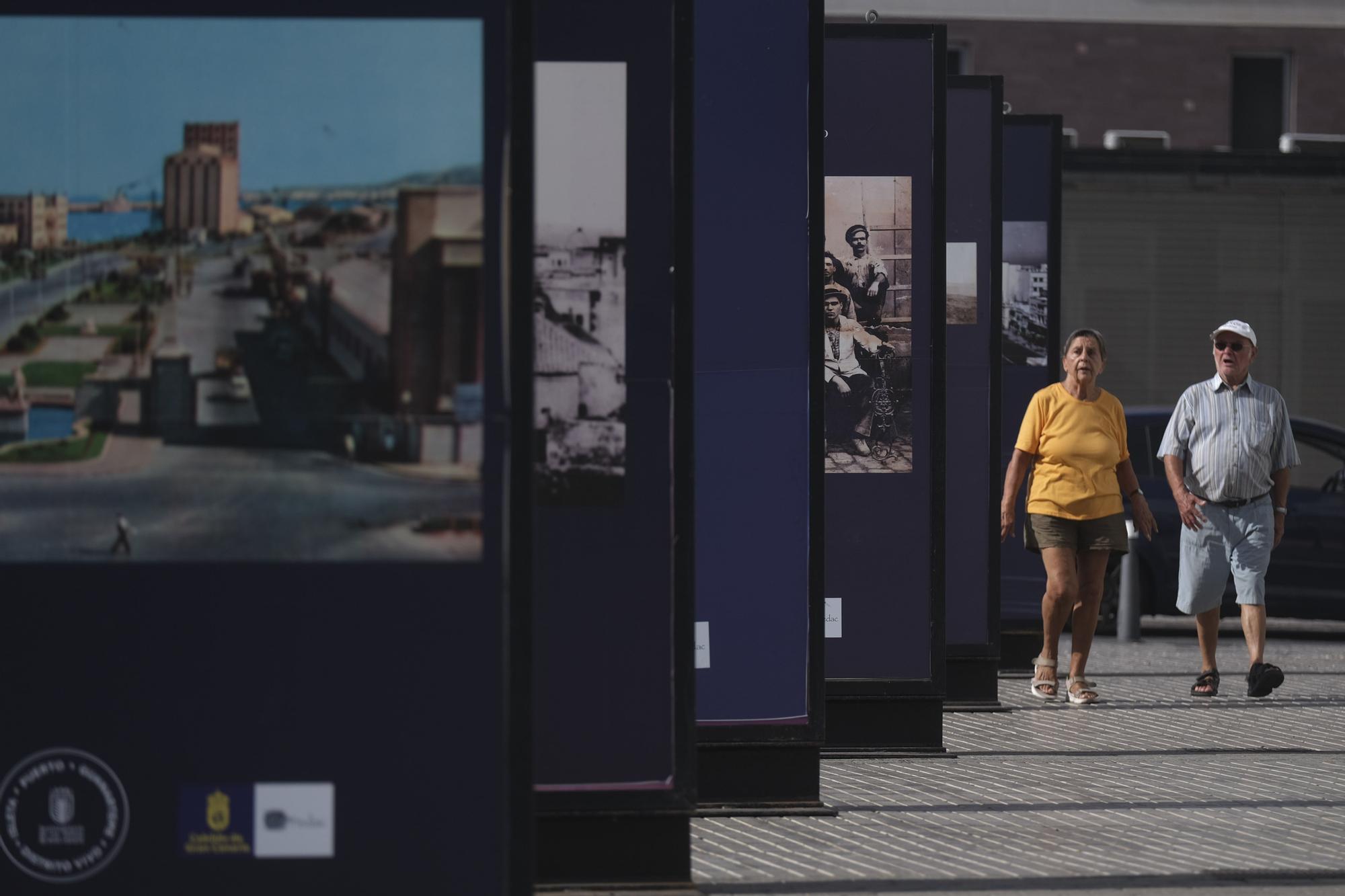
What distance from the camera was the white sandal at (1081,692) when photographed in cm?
1039

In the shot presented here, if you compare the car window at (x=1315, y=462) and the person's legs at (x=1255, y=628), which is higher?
the car window at (x=1315, y=462)

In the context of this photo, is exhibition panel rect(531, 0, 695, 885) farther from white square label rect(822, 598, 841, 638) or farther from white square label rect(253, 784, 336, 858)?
white square label rect(822, 598, 841, 638)

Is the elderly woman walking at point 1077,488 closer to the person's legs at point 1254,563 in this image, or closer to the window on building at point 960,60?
the person's legs at point 1254,563

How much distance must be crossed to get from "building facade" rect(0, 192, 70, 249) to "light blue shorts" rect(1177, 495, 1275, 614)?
7.15m

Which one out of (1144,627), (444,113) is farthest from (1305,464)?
(444,113)

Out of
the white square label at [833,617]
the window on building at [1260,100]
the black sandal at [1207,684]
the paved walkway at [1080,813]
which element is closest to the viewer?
the paved walkway at [1080,813]

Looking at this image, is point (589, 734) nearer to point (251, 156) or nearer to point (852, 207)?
point (251, 156)

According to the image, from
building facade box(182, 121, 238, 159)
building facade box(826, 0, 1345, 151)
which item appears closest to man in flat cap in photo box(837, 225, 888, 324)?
building facade box(182, 121, 238, 159)

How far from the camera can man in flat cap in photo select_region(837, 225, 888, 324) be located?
28.2ft

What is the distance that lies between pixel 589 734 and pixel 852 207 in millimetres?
3679

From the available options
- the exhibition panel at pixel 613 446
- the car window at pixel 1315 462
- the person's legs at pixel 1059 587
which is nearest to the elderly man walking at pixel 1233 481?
the person's legs at pixel 1059 587

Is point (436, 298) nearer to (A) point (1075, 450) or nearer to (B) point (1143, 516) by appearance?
(A) point (1075, 450)

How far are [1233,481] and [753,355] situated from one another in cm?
426

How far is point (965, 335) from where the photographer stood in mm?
10258
